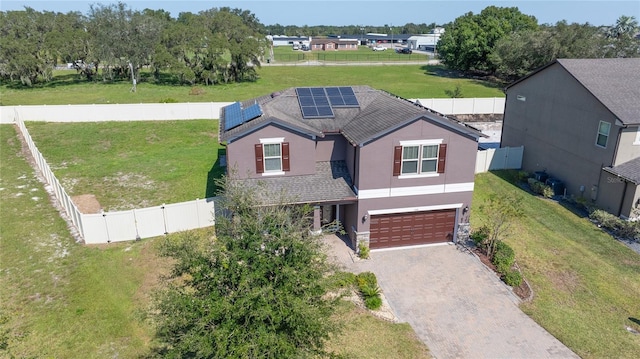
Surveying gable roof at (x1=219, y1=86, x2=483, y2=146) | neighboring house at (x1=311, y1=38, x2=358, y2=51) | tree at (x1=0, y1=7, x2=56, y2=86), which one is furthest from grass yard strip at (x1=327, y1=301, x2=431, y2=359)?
neighboring house at (x1=311, y1=38, x2=358, y2=51)

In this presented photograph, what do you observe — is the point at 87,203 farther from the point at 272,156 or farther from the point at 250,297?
the point at 250,297

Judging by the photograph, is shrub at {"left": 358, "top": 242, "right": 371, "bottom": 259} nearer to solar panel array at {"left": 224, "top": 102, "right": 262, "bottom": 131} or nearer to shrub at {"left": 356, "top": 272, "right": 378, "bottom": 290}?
shrub at {"left": 356, "top": 272, "right": 378, "bottom": 290}

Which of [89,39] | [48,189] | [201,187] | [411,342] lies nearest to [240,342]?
[411,342]

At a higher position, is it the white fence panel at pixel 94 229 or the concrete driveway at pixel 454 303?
the white fence panel at pixel 94 229

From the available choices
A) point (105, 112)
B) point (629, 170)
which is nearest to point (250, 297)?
point (629, 170)

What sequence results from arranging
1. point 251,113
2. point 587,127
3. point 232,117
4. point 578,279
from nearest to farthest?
point 578,279 → point 251,113 → point 232,117 → point 587,127

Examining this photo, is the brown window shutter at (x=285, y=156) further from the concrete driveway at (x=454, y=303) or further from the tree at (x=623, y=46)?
the tree at (x=623, y=46)

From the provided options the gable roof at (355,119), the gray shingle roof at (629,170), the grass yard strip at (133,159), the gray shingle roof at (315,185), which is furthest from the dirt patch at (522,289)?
the grass yard strip at (133,159)
